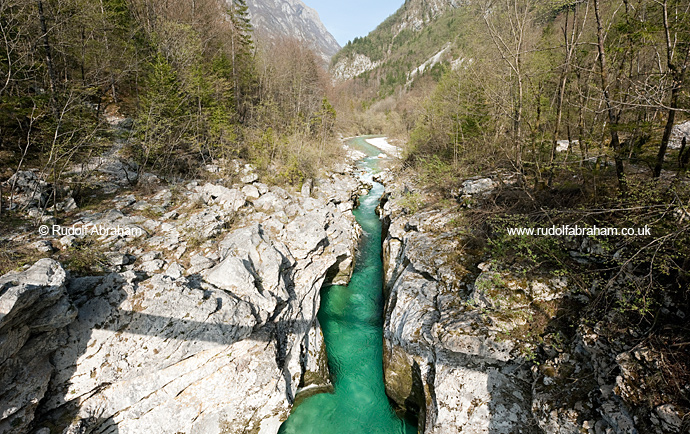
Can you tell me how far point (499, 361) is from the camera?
4500 mm

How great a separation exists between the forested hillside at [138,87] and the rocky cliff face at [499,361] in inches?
384

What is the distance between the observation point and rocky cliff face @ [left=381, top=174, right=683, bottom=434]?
3252 mm

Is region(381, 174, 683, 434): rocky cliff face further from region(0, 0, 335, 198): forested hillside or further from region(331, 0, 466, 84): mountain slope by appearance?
region(331, 0, 466, 84): mountain slope

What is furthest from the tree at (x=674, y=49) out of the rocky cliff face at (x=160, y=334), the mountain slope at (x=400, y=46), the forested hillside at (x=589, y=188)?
the mountain slope at (x=400, y=46)

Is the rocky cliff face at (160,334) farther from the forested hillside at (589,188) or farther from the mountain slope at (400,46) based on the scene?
the mountain slope at (400,46)

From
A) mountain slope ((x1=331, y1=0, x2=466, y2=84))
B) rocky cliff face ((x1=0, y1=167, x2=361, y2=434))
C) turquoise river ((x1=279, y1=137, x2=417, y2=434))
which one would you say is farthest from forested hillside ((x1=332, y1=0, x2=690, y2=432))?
mountain slope ((x1=331, y1=0, x2=466, y2=84))

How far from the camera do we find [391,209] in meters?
13.4

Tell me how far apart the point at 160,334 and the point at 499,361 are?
6.33 meters

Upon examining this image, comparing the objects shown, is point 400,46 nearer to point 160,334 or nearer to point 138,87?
point 138,87

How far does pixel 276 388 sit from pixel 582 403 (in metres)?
5.35

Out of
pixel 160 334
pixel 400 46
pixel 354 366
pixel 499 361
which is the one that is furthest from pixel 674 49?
pixel 400 46

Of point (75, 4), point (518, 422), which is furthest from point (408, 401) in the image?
point (75, 4)

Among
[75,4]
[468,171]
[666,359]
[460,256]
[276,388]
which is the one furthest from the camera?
[468,171]

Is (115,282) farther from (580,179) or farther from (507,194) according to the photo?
(580,179)
